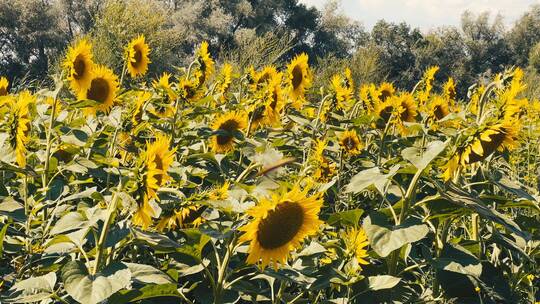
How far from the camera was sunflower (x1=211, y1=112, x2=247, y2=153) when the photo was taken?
2955 millimetres

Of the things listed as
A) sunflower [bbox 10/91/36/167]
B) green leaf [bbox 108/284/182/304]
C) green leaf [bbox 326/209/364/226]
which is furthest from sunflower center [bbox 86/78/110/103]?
green leaf [bbox 108/284/182/304]

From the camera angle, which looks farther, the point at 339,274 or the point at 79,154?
the point at 79,154

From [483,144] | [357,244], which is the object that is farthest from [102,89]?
[483,144]

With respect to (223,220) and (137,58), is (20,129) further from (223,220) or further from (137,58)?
(137,58)

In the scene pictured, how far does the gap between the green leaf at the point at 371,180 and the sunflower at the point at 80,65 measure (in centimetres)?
145

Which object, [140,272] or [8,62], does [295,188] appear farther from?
[8,62]

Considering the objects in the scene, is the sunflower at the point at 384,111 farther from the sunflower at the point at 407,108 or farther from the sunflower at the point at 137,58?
the sunflower at the point at 137,58

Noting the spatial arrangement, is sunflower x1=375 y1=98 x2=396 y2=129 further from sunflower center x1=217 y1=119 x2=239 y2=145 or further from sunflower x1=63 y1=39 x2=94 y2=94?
sunflower x1=63 y1=39 x2=94 y2=94

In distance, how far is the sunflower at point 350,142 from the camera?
Result: 11.1ft

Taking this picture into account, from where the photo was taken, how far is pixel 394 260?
2033mm

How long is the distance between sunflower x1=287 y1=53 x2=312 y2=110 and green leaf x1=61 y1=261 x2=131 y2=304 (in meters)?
2.48

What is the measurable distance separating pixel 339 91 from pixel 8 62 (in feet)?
85.3

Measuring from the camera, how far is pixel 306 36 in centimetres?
4278

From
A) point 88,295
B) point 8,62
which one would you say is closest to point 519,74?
point 88,295
